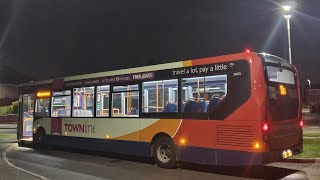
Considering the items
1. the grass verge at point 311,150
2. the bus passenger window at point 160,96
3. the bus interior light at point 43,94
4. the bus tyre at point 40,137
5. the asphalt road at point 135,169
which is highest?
the bus interior light at point 43,94

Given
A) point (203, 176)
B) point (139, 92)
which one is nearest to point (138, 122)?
point (139, 92)

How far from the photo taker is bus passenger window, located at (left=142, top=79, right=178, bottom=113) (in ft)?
39.8

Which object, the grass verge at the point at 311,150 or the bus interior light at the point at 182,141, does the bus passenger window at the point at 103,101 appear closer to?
the bus interior light at the point at 182,141

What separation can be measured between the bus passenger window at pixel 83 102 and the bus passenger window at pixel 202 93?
474 centimetres

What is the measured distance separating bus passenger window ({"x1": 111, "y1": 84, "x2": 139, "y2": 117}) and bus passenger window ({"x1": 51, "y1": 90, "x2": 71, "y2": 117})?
3017mm

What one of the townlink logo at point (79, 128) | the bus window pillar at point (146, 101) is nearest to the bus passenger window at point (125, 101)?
the bus window pillar at point (146, 101)

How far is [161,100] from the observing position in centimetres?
1247

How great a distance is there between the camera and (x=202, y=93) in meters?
11.2

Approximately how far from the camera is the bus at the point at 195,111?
10.0 meters

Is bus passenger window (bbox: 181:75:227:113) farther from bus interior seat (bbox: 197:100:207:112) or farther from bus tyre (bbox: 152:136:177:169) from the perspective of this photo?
bus tyre (bbox: 152:136:177:169)

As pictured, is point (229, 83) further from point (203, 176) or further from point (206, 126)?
point (203, 176)

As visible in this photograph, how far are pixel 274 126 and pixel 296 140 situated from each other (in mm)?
1291

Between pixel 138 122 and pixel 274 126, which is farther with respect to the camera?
pixel 138 122

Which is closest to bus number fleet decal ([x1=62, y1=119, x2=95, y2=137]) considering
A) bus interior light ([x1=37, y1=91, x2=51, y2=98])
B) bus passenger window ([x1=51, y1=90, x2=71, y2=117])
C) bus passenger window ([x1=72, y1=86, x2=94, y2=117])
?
bus passenger window ([x1=72, y1=86, x2=94, y2=117])
